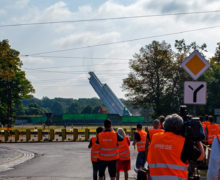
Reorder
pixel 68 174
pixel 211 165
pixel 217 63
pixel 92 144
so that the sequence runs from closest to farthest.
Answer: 1. pixel 211 165
2. pixel 92 144
3. pixel 68 174
4. pixel 217 63

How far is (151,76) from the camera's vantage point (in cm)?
5644

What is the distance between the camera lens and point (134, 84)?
5634cm

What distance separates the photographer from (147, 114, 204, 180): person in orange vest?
451cm

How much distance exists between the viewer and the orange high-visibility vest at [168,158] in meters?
4.52

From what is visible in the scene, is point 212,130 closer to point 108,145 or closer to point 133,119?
point 108,145

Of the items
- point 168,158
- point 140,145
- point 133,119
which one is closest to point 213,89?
point 133,119

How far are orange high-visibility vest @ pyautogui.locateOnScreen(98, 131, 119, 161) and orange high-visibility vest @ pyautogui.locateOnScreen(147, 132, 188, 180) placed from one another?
4.46 metres

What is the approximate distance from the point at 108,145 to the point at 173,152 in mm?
4695

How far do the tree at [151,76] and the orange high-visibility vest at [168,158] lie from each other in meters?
50.8

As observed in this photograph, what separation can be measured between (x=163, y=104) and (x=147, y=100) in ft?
12.1

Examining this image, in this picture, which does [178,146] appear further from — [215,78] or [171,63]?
[215,78]

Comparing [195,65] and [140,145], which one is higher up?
[195,65]

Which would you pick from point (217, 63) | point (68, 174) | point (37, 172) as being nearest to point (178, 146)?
point (68, 174)

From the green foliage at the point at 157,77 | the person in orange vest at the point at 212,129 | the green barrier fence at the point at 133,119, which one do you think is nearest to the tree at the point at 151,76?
the green foliage at the point at 157,77
